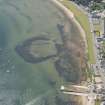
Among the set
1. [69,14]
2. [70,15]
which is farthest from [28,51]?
[69,14]

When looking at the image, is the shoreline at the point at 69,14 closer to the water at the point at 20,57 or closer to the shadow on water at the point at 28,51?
the water at the point at 20,57

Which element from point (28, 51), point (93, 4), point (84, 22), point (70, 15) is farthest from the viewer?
point (93, 4)

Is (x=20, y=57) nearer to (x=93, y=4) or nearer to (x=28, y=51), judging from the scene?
(x=28, y=51)

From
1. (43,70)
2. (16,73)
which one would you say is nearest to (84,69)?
(43,70)

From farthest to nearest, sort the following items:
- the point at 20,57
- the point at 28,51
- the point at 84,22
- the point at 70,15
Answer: the point at 70,15 → the point at 84,22 → the point at 28,51 → the point at 20,57

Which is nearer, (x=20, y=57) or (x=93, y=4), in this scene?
(x=20, y=57)

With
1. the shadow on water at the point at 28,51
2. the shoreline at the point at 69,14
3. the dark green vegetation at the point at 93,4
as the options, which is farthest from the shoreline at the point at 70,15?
the shadow on water at the point at 28,51

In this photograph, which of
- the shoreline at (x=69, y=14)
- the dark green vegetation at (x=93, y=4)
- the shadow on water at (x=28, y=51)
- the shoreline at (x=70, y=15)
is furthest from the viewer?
the dark green vegetation at (x=93, y=4)

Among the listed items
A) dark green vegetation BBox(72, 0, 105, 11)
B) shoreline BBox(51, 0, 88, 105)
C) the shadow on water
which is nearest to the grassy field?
shoreline BBox(51, 0, 88, 105)
